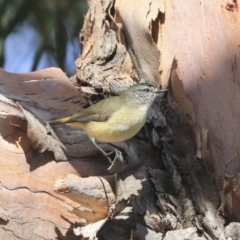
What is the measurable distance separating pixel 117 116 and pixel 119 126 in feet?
0.53

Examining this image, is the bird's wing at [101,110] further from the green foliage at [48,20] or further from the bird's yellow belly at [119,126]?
the green foliage at [48,20]

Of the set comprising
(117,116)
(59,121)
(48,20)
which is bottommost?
(48,20)

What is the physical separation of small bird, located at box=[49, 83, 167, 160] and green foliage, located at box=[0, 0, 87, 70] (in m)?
1.96

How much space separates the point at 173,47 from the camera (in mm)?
2824

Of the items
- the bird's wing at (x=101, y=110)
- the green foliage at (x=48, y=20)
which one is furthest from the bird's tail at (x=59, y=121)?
the green foliage at (x=48, y=20)

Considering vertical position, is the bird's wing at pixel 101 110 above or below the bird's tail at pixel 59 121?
below

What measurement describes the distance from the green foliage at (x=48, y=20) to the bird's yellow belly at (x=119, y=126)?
1.96 meters

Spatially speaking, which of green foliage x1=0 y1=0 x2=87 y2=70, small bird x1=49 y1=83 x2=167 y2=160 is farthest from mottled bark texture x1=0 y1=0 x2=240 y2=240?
green foliage x1=0 y1=0 x2=87 y2=70

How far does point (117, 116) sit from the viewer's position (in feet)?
9.87

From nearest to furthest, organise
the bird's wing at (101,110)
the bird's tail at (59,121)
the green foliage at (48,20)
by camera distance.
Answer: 1. the bird's tail at (59,121)
2. the bird's wing at (101,110)
3. the green foliage at (48,20)

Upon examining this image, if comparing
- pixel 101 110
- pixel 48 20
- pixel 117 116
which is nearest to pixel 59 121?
pixel 101 110

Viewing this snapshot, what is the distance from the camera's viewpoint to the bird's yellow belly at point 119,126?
8.79 ft

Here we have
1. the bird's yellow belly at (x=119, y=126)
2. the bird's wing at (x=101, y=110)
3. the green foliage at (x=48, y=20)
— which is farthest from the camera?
the green foliage at (x=48, y=20)

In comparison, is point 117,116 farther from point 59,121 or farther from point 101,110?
point 59,121
